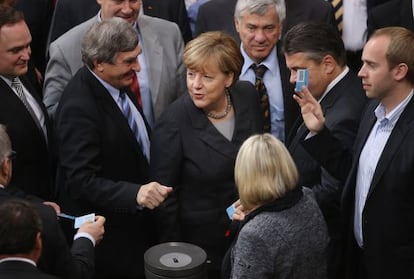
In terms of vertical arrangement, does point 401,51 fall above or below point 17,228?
above

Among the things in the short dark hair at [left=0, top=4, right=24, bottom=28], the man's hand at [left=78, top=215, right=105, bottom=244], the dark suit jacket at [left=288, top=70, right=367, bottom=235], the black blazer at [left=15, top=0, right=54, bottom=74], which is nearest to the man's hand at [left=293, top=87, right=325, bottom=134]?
the dark suit jacket at [left=288, top=70, right=367, bottom=235]

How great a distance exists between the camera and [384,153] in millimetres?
3541

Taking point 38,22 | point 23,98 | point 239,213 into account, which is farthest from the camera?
point 38,22

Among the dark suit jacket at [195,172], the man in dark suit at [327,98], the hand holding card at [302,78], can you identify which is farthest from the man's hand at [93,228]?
the hand holding card at [302,78]

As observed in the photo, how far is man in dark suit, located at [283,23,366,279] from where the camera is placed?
3896 mm

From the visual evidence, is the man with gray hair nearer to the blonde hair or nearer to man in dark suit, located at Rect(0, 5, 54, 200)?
the blonde hair

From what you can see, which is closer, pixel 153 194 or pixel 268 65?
pixel 153 194

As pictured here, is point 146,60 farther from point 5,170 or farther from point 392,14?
point 392,14

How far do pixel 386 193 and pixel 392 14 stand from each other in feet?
6.60

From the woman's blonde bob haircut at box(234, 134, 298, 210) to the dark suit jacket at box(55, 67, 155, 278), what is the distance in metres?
0.89

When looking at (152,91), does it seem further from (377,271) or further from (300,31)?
(377,271)

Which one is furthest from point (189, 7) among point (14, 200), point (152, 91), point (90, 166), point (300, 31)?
point (14, 200)

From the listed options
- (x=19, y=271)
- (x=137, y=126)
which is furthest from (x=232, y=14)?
(x=19, y=271)

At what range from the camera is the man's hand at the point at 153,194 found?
3732mm
